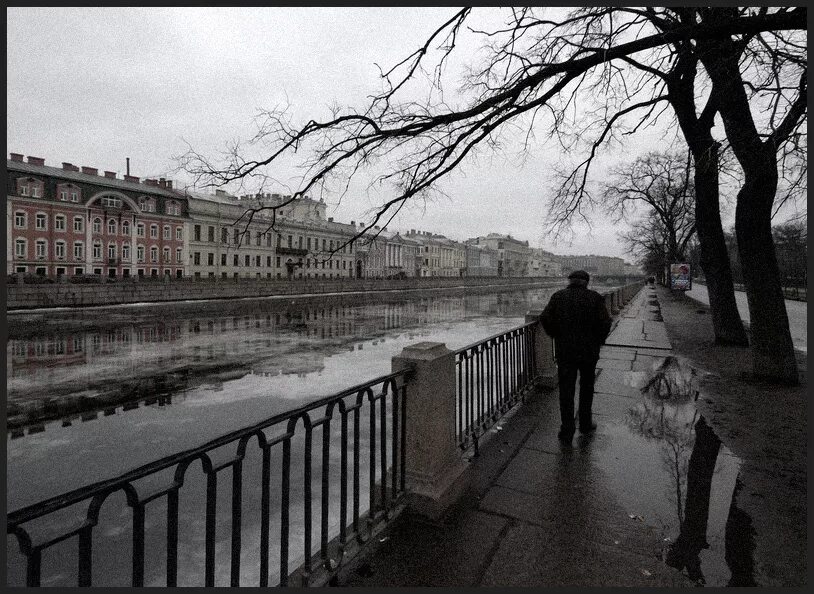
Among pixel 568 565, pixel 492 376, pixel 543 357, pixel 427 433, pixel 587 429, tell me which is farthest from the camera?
pixel 543 357

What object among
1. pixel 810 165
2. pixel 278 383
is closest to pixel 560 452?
pixel 810 165

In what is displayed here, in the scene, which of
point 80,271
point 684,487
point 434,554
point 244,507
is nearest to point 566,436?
point 684,487

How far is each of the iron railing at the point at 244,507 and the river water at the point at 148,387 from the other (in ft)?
0.68

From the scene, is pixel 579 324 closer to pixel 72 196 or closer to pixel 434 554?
pixel 434 554

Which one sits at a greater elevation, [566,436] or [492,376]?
[492,376]

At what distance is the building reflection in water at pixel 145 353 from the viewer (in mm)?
8906

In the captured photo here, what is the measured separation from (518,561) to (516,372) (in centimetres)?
421

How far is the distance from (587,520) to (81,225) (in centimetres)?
6345

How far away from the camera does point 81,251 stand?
170 feet

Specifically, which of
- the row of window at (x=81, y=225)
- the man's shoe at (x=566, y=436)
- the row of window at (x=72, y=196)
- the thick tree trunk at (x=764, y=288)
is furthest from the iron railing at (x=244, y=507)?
the row of window at (x=72, y=196)

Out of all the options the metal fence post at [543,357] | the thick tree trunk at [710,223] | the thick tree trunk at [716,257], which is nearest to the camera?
the metal fence post at [543,357]

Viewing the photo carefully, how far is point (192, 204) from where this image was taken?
63.5 meters

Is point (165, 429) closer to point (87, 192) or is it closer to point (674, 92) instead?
point (674, 92)

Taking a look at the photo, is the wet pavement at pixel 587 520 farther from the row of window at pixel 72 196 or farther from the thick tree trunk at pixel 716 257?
the row of window at pixel 72 196
